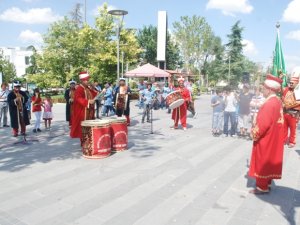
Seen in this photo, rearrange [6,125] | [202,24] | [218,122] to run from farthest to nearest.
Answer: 1. [202,24]
2. [6,125]
3. [218,122]

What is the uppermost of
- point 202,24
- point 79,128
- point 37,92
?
point 202,24

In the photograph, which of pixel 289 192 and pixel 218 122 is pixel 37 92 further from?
pixel 289 192

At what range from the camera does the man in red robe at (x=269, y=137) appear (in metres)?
5.11

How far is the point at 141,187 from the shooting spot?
5652mm

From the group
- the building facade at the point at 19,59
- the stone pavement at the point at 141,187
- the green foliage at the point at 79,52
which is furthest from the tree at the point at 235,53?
the building facade at the point at 19,59

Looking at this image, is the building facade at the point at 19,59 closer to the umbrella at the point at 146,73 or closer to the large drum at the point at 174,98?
the umbrella at the point at 146,73

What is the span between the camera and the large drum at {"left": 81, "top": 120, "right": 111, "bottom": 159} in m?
7.37

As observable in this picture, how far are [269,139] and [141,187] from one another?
90.8 inches

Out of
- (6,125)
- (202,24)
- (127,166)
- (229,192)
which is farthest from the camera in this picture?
(202,24)

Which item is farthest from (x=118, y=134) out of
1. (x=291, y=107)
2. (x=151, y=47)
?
(x=151, y=47)

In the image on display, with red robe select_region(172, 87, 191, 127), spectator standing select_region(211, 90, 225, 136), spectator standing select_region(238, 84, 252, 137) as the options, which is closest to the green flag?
spectator standing select_region(238, 84, 252, 137)

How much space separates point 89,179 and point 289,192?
3.58 meters

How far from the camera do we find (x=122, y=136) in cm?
820

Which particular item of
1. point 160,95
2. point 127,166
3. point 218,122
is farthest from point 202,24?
point 127,166
